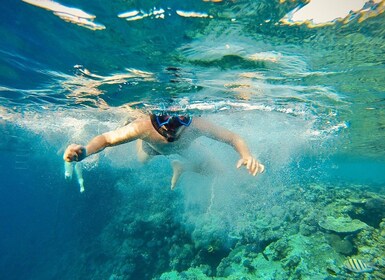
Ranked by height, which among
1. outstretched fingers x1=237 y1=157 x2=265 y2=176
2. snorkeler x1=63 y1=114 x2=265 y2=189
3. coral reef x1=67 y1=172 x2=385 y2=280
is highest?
snorkeler x1=63 y1=114 x2=265 y2=189

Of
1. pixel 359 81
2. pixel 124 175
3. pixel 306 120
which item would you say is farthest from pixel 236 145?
pixel 124 175

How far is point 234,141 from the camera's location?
21.3 ft

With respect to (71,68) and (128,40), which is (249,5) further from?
(71,68)

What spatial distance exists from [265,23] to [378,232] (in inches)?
388

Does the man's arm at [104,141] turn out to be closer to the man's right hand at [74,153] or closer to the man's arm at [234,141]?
the man's right hand at [74,153]

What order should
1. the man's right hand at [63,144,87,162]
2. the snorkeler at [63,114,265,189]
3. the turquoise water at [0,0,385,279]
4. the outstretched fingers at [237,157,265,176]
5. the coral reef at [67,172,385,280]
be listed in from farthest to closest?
1. the coral reef at [67,172,385,280]
2. the turquoise water at [0,0,385,279]
3. the outstretched fingers at [237,157,265,176]
4. the snorkeler at [63,114,265,189]
5. the man's right hand at [63,144,87,162]

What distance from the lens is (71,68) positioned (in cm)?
880

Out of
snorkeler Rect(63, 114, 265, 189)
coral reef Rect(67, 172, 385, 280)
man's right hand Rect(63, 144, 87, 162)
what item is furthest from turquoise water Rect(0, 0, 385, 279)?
man's right hand Rect(63, 144, 87, 162)

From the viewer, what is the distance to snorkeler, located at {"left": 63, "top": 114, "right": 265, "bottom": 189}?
195 inches

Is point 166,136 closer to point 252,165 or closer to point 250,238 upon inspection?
point 252,165

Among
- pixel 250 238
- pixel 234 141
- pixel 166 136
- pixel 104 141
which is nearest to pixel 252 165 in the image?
pixel 234 141

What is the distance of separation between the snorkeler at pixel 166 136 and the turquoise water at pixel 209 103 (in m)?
2.17

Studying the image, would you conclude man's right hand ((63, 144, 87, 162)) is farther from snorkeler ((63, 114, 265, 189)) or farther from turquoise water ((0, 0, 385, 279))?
turquoise water ((0, 0, 385, 279))

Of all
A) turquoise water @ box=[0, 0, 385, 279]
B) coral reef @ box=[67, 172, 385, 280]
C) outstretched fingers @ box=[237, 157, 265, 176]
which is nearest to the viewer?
outstretched fingers @ box=[237, 157, 265, 176]
